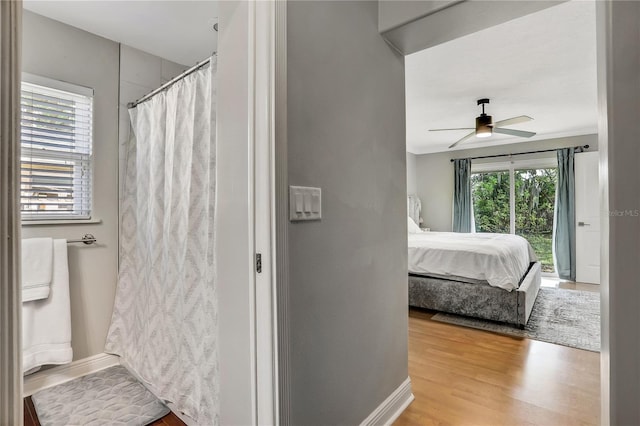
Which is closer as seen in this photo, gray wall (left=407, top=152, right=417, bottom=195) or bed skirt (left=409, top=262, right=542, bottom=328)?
bed skirt (left=409, top=262, right=542, bottom=328)

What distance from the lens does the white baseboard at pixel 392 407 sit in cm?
153

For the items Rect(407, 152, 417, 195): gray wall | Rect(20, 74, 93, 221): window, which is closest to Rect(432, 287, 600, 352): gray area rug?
Rect(407, 152, 417, 195): gray wall

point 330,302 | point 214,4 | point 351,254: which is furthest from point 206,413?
point 214,4

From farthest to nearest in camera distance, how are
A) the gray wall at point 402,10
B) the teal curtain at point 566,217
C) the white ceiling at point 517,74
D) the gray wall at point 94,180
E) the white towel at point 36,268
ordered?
the teal curtain at point 566,217 → the white ceiling at point 517,74 → the gray wall at point 94,180 → the white towel at point 36,268 → the gray wall at point 402,10

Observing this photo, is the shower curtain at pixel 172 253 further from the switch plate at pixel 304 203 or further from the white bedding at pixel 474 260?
the white bedding at pixel 474 260

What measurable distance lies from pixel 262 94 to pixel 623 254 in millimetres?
975

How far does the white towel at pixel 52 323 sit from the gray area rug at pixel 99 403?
19 centimetres

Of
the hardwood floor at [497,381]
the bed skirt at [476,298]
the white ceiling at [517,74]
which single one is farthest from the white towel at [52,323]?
the bed skirt at [476,298]

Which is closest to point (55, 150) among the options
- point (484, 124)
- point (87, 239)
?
point (87, 239)

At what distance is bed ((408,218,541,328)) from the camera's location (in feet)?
9.59

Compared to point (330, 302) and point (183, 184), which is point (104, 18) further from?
point (330, 302)

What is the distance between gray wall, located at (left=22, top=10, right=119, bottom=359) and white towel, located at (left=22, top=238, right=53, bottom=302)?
119 mm

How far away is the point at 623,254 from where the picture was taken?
0.58m

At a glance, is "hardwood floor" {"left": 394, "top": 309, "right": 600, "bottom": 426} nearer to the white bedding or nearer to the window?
the white bedding
